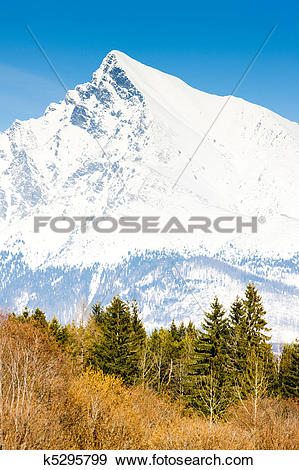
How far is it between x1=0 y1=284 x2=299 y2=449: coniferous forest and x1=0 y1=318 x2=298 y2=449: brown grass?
7cm

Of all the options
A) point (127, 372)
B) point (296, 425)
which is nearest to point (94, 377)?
point (127, 372)

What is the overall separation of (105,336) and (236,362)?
11450 mm

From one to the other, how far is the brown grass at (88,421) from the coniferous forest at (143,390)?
7 cm

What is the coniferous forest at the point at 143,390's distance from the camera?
68.9ft

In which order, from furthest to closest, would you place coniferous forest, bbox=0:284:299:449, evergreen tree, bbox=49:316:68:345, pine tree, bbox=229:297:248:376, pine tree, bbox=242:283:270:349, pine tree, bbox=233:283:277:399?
evergreen tree, bbox=49:316:68:345
pine tree, bbox=242:283:270:349
pine tree, bbox=229:297:248:376
pine tree, bbox=233:283:277:399
coniferous forest, bbox=0:284:299:449

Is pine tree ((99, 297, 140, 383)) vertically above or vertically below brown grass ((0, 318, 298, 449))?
above

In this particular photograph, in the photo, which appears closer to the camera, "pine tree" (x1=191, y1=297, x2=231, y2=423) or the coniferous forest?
the coniferous forest

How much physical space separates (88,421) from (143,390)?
19.3 metres

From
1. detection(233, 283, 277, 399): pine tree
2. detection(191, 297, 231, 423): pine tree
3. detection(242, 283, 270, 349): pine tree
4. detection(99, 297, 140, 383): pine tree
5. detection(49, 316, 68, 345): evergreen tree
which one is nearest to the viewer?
detection(191, 297, 231, 423): pine tree

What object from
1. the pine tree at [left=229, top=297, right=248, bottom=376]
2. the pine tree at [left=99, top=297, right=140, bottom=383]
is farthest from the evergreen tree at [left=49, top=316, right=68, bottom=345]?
the pine tree at [left=229, top=297, right=248, bottom=376]

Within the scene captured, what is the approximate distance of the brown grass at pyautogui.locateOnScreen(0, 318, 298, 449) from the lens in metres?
18.2

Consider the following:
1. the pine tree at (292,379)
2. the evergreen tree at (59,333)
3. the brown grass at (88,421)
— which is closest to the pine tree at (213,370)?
the brown grass at (88,421)

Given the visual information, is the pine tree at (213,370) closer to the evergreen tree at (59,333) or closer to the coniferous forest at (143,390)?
the coniferous forest at (143,390)

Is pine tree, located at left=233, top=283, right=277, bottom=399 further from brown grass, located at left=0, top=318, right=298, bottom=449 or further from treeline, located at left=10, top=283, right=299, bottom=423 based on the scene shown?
brown grass, located at left=0, top=318, right=298, bottom=449
